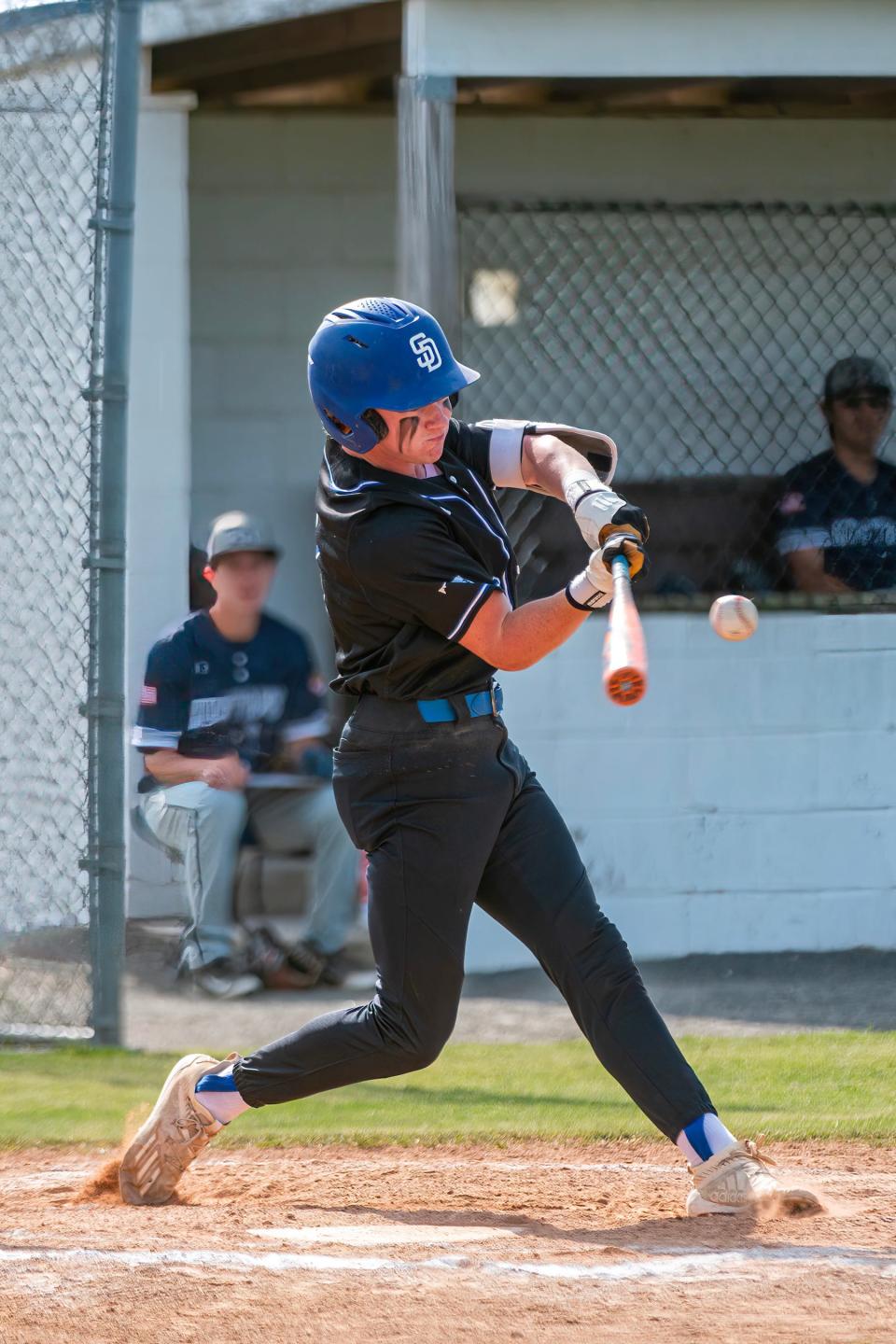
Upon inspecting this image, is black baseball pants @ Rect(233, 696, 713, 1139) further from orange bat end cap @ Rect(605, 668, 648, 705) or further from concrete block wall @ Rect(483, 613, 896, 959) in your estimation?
concrete block wall @ Rect(483, 613, 896, 959)

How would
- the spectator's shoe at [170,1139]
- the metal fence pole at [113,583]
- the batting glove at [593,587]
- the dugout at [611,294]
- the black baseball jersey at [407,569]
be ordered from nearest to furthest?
the batting glove at [593,587] → the black baseball jersey at [407,569] → the spectator's shoe at [170,1139] → the metal fence pole at [113,583] → the dugout at [611,294]

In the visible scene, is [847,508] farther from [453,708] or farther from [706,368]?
[453,708]

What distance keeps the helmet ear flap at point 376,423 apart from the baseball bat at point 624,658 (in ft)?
2.19

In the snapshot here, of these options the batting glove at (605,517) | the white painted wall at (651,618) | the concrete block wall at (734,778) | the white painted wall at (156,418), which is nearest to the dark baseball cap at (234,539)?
the white painted wall at (156,418)

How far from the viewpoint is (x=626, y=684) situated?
293 cm

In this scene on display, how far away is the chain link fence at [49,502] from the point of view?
5.80 meters

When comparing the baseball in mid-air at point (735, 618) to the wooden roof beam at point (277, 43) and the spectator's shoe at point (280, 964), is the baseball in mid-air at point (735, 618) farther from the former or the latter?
the wooden roof beam at point (277, 43)

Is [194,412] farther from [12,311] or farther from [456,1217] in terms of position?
[456,1217]

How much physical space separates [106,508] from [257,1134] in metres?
2.15

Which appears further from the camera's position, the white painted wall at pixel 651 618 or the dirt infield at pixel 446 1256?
the white painted wall at pixel 651 618

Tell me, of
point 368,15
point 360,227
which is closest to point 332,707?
point 360,227

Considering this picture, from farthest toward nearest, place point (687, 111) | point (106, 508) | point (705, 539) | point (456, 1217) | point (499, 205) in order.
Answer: point (687, 111) < point (705, 539) < point (499, 205) < point (106, 508) < point (456, 1217)

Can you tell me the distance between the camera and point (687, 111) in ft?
26.6

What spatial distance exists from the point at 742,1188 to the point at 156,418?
16.4 ft
